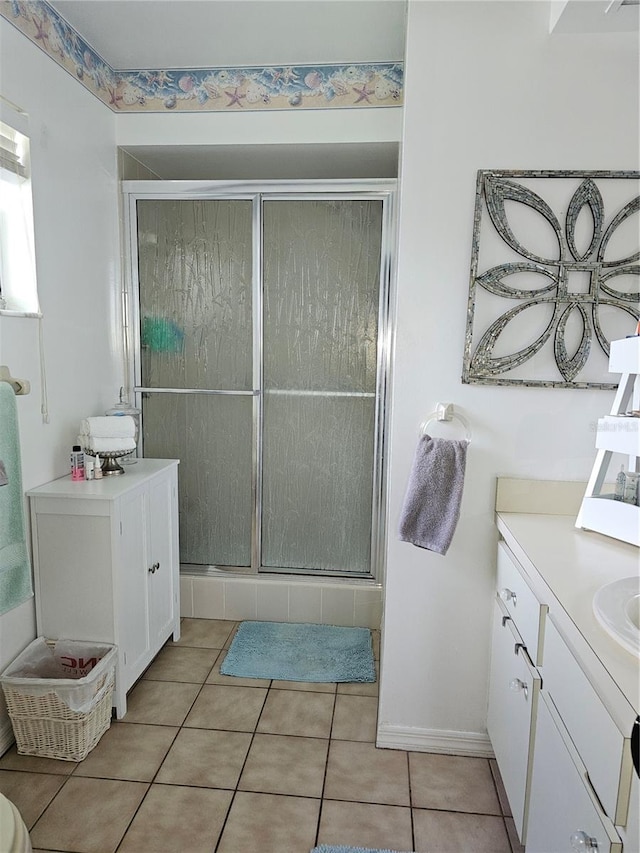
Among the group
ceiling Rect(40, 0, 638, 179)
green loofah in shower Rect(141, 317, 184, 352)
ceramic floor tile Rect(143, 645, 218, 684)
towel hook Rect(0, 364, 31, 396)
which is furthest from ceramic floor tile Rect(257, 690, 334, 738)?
ceiling Rect(40, 0, 638, 179)

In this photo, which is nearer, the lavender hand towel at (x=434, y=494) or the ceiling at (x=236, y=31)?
the lavender hand towel at (x=434, y=494)

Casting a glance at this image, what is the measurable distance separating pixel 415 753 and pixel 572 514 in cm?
98

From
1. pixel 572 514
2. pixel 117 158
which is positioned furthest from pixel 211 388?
pixel 572 514

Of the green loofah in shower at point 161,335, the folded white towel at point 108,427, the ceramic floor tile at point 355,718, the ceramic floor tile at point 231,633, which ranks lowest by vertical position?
the ceramic floor tile at point 231,633

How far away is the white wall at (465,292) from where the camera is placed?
1.69 meters

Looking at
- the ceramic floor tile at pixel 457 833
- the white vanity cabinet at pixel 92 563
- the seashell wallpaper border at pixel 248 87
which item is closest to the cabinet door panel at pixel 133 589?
the white vanity cabinet at pixel 92 563

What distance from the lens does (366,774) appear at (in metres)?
1.87

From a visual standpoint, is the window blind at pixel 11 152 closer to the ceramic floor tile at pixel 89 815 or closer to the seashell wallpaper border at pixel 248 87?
the seashell wallpaper border at pixel 248 87

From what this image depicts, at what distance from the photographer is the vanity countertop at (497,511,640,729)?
2.96 ft

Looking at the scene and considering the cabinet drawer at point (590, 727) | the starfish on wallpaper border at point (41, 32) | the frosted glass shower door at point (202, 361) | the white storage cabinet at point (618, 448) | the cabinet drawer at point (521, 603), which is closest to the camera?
the cabinet drawer at point (590, 727)

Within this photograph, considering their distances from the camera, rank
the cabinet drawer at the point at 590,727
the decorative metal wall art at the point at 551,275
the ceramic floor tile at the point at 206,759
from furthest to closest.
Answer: the ceramic floor tile at the point at 206,759
the decorative metal wall art at the point at 551,275
the cabinet drawer at the point at 590,727

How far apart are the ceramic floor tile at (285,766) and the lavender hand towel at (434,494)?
32.8 inches

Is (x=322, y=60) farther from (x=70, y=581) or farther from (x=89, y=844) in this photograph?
(x=89, y=844)

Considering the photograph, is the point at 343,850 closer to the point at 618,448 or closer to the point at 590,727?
the point at 590,727
